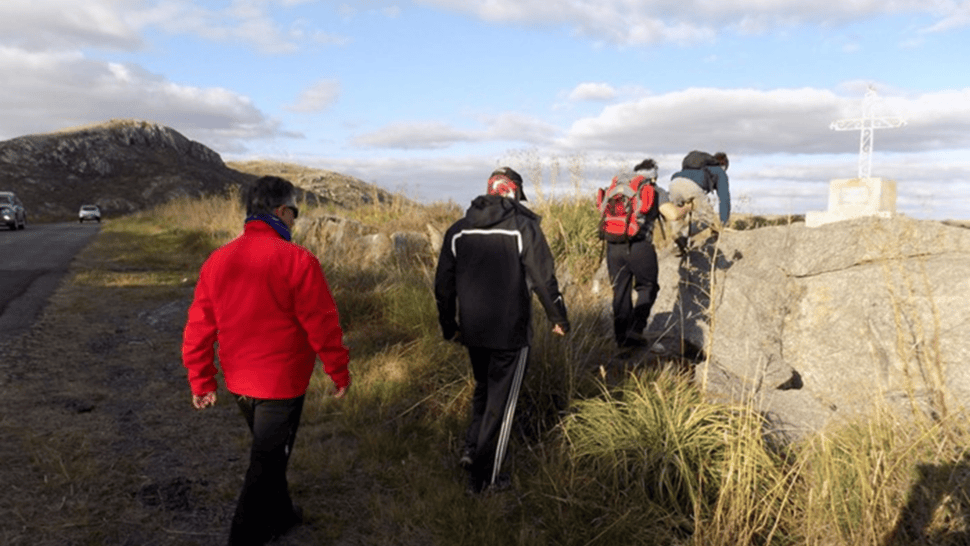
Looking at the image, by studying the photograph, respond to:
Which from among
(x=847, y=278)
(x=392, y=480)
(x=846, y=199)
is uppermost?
(x=846, y=199)

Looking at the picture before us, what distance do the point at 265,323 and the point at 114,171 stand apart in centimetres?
7590

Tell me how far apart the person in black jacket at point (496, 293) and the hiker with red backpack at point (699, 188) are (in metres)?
3.67

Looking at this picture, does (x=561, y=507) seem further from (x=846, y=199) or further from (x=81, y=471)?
(x=846, y=199)

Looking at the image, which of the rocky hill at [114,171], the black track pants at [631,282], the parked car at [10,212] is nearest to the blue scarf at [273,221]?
the black track pants at [631,282]

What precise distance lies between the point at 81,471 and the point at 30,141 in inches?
3150

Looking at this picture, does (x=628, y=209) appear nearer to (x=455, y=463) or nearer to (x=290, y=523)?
(x=455, y=463)

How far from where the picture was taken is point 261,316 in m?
2.98

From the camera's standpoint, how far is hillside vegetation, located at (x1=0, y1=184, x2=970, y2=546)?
3113 mm

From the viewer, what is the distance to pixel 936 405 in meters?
3.56

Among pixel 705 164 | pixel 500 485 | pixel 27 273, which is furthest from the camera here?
pixel 27 273

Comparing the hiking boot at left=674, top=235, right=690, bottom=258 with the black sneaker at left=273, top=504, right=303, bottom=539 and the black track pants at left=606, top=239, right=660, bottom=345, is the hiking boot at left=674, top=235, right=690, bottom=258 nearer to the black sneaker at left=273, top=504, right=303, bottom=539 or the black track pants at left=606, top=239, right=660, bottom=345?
the black track pants at left=606, top=239, right=660, bottom=345

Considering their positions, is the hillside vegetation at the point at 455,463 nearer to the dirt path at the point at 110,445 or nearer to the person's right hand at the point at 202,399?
the dirt path at the point at 110,445

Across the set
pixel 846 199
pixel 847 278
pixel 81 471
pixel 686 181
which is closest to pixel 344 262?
pixel 686 181

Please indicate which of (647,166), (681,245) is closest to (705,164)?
(681,245)
